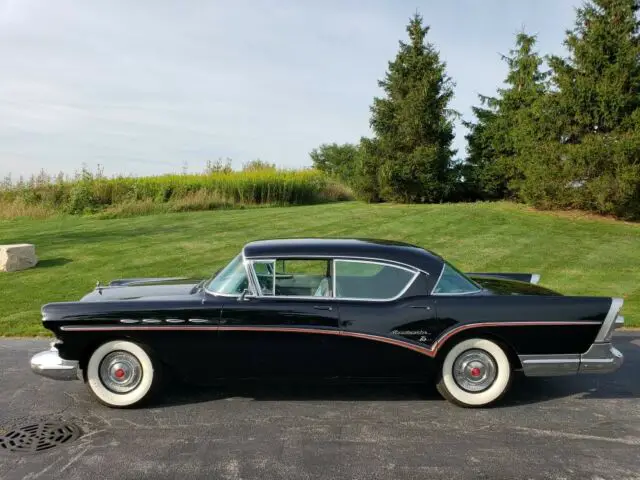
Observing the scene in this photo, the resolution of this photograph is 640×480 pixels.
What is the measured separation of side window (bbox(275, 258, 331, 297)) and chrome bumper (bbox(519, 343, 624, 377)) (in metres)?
1.79

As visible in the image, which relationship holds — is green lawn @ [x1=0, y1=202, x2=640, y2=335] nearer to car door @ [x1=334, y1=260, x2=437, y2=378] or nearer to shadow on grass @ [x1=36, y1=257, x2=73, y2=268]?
shadow on grass @ [x1=36, y1=257, x2=73, y2=268]

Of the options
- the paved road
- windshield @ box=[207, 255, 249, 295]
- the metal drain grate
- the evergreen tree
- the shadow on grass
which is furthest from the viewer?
the evergreen tree

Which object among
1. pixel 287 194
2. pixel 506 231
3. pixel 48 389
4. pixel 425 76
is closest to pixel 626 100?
pixel 506 231

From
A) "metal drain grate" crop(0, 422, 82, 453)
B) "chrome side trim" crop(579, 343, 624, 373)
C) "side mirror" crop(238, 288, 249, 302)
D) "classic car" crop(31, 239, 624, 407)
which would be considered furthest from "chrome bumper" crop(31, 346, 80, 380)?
"chrome side trim" crop(579, 343, 624, 373)

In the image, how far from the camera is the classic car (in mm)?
4625

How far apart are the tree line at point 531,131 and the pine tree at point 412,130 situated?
4 centimetres

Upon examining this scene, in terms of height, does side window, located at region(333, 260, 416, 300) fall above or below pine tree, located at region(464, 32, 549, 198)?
below

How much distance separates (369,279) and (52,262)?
1005cm

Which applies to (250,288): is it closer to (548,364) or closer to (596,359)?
(548,364)

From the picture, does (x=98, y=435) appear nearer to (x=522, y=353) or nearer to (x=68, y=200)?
(x=522, y=353)

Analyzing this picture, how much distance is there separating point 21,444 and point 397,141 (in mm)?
20418

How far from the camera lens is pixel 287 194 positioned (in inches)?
984

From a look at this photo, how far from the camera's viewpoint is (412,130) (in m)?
22.8

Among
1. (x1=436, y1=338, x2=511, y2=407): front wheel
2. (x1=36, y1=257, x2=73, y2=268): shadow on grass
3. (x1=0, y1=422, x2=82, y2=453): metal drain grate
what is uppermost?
(x1=436, y1=338, x2=511, y2=407): front wheel
